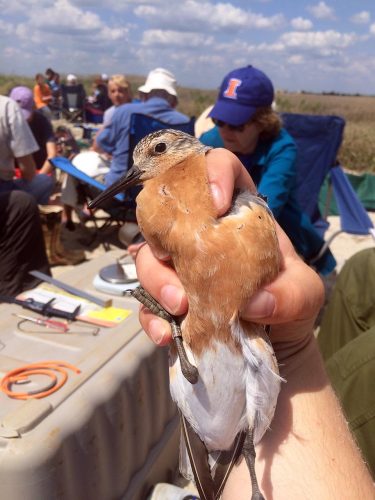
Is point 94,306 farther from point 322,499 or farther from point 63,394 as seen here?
point 322,499

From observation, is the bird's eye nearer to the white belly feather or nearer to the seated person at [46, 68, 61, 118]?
the white belly feather

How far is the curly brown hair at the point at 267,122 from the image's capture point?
163 inches

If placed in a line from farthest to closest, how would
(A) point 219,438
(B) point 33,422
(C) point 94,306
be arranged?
(C) point 94,306, (B) point 33,422, (A) point 219,438

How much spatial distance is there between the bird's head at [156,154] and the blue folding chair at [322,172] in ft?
16.6

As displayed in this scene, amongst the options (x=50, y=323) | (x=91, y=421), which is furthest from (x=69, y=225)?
(x=91, y=421)

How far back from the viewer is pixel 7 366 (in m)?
2.39

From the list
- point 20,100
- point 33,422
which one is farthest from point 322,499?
point 20,100

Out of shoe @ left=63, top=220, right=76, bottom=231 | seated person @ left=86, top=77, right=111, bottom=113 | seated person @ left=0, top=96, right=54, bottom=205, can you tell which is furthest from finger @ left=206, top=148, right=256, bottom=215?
seated person @ left=86, top=77, right=111, bottom=113

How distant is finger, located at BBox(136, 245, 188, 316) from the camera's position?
1.43 m

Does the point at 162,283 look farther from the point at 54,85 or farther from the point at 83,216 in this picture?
the point at 54,85

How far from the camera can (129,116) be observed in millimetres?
6801

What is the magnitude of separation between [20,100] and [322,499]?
792cm

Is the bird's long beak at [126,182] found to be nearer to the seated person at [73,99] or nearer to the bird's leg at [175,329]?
the bird's leg at [175,329]

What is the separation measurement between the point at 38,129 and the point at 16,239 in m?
3.93
